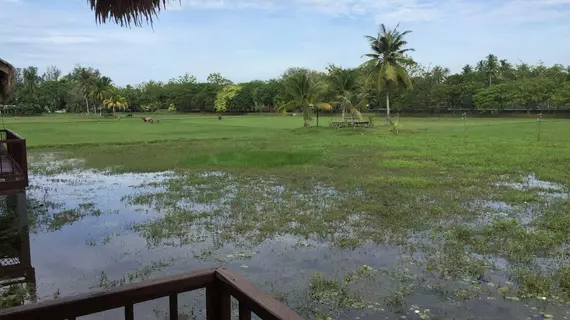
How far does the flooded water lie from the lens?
4.93m

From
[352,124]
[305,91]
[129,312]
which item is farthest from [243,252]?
[352,124]

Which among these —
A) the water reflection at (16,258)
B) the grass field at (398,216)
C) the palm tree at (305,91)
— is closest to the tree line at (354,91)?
the palm tree at (305,91)

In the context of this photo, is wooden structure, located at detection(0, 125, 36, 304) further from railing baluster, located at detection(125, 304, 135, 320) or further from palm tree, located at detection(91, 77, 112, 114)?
palm tree, located at detection(91, 77, 112, 114)

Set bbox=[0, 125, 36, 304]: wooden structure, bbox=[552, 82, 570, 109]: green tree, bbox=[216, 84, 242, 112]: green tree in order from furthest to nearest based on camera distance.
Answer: bbox=[216, 84, 242, 112]: green tree → bbox=[552, 82, 570, 109]: green tree → bbox=[0, 125, 36, 304]: wooden structure

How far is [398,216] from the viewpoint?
873cm

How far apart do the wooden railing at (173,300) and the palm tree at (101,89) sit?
260 feet

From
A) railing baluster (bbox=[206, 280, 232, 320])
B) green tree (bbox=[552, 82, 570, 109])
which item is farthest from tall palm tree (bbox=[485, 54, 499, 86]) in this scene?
railing baluster (bbox=[206, 280, 232, 320])

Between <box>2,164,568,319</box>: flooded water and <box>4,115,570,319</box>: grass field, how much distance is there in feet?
0.11

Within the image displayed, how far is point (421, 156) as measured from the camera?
A: 18.2 metres

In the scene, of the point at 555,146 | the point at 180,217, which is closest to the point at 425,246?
the point at 180,217

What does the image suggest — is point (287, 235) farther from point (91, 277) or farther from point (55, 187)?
point (55, 187)

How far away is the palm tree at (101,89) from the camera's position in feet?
245

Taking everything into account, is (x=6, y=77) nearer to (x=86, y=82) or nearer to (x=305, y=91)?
(x=305, y=91)

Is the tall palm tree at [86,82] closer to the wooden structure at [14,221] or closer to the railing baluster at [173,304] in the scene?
the wooden structure at [14,221]
